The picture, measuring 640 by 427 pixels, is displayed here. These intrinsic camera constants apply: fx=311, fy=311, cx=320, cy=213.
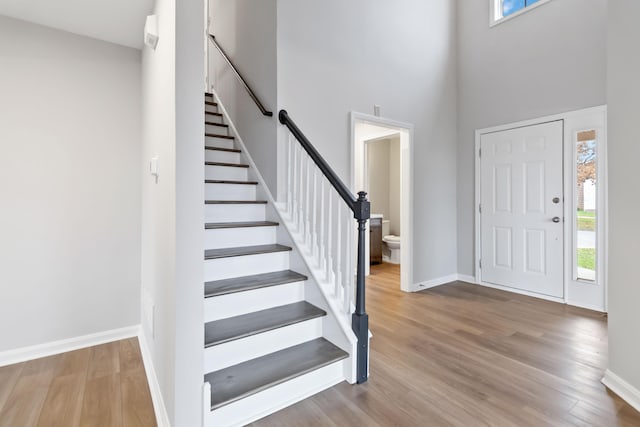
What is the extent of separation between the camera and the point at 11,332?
2.23 meters

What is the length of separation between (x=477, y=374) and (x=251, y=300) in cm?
154

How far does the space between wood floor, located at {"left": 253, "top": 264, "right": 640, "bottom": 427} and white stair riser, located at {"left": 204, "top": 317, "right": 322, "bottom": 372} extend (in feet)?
1.11

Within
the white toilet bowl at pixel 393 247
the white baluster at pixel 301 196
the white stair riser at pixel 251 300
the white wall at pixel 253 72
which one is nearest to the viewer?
the white stair riser at pixel 251 300

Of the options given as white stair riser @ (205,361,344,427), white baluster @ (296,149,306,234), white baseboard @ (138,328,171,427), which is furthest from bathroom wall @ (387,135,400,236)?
white baseboard @ (138,328,171,427)

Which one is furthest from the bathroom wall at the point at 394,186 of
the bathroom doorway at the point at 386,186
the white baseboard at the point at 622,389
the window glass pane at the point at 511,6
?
the white baseboard at the point at 622,389

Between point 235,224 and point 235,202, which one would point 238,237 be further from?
point 235,202

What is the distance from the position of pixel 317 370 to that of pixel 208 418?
0.63 meters

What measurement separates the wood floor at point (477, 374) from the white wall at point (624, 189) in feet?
0.98

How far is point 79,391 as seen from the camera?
1.88 m

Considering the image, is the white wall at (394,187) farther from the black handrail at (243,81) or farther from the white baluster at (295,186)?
the white baluster at (295,186)

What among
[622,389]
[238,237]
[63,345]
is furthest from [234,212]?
[622,389]

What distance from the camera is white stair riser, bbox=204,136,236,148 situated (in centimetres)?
329

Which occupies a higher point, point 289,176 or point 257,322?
point 289,176

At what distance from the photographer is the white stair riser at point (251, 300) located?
1.87m
